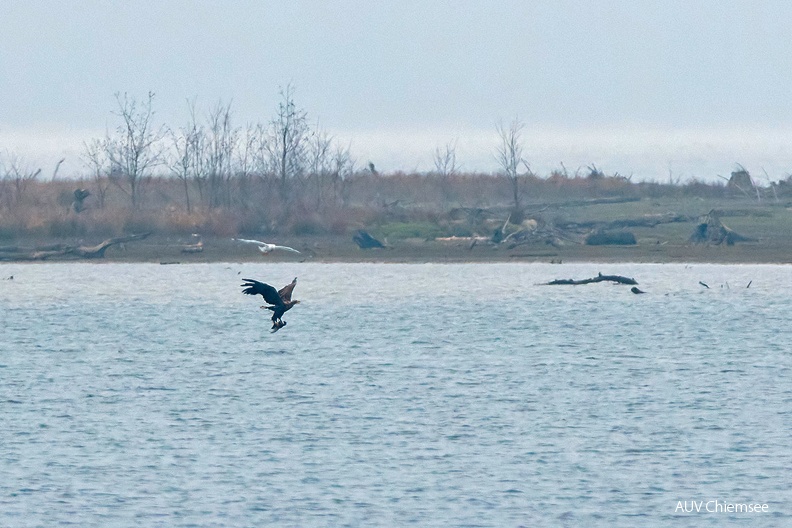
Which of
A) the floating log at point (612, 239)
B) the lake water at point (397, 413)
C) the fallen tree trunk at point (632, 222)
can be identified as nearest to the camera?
the lake water at point (397, 413)

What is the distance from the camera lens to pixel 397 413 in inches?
774

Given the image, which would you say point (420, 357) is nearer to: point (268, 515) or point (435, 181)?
point (268, 515)

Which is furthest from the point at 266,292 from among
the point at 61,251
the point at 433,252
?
the point at 61,251

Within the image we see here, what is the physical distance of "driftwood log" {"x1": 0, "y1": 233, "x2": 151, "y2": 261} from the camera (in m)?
45.1

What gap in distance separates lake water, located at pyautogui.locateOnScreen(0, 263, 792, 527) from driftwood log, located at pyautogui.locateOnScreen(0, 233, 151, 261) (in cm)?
640

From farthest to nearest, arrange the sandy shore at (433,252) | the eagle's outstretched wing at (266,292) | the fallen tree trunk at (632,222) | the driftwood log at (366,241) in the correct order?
the fallen tree trunk at (632,222) → the driftwood log at (366,241) → the sandy shore at (433,252) → the eagle's outstretched wing at (266,292)

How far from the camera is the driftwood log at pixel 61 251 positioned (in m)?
45.1

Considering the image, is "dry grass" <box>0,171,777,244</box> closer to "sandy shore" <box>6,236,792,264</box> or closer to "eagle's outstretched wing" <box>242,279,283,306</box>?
"sandy shore" <box>6,236,792,264</box>

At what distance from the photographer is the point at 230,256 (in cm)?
4722

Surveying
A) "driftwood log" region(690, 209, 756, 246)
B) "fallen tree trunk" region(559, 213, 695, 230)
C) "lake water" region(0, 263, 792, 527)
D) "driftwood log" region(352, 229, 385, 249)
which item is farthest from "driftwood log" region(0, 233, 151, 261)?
"driftwood log" region(690, 209, 756, 246)

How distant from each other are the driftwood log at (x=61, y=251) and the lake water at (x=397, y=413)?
640 centimetres

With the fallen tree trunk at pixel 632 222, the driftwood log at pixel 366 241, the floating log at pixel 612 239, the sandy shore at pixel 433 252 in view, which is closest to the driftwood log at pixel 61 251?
the sandy shore at pixel 433 252

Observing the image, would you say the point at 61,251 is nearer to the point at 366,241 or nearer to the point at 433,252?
the point at 366,241

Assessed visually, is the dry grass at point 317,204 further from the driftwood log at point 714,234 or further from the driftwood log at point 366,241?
the driftwood log at point 714,234
